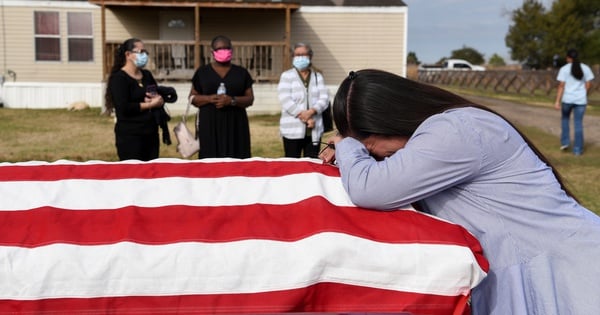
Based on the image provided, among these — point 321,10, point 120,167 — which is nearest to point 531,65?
point 321,10

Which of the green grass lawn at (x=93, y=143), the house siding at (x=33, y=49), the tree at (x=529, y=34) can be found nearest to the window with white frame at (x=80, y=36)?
the house siding at (x=33, y=49)

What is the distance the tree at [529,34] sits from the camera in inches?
1654

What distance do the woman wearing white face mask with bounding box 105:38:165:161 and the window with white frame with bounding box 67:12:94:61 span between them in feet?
50.0

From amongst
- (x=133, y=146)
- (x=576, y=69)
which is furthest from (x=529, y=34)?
(x=133, y=146)

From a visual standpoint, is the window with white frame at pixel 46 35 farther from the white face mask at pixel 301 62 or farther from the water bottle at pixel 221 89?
the water bottle at pixel 221 89

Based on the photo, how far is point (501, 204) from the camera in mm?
1870

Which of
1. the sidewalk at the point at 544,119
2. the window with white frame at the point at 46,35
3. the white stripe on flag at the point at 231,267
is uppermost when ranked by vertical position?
the window with white frame at the point at 46,35

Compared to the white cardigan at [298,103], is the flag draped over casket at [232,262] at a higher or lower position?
lower

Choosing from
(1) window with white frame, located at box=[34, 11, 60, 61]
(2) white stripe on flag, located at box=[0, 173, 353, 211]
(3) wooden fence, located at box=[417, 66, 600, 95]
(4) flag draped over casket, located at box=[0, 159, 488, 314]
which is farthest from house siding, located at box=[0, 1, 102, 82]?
(3) wooden fence, located at box=[417, 66, 600, 95]

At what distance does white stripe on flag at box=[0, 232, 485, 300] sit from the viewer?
1640 millimetres

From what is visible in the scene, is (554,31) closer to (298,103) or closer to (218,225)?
(298,103)

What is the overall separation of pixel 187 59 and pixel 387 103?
17.3 metres

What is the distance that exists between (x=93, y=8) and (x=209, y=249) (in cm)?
1960

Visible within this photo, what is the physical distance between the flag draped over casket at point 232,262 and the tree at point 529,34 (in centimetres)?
4330
